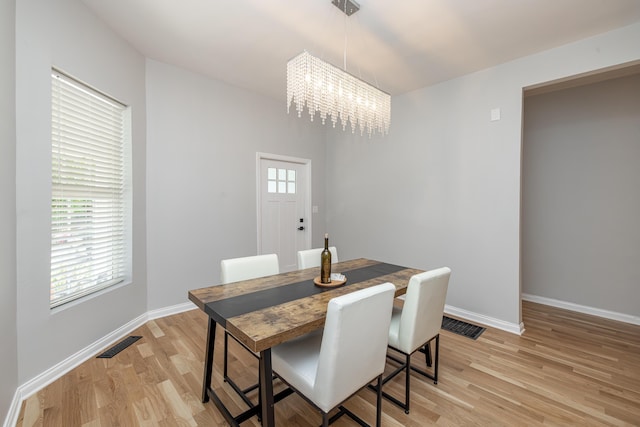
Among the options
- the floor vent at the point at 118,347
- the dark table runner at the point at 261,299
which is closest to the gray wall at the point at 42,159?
the floor vent at the point at 118,347

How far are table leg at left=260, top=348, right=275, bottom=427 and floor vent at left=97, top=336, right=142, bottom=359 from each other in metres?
1.77

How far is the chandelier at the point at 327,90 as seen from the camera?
192 cm

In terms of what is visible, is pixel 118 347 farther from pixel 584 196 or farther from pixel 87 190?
pixel 584 196

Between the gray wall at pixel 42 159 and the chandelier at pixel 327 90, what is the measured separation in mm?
1634

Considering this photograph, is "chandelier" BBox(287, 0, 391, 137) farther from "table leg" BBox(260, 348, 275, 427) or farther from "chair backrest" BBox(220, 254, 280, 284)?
"table leg" BBox(260, 348, 275, 427)

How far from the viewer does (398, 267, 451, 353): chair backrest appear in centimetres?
168

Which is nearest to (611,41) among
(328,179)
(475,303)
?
(475,303)

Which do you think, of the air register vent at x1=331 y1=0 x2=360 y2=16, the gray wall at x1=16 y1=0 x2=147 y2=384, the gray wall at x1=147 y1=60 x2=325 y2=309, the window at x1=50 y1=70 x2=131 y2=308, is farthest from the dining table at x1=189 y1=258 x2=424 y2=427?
the air register vent at x1=331 y1=0 x2=360 y2=16

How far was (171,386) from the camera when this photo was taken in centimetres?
194

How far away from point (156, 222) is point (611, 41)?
4.49 metres

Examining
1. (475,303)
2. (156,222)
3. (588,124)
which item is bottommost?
(475,303)

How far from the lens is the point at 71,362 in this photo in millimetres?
2113

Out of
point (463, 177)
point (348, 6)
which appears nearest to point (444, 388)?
point (463, 177)

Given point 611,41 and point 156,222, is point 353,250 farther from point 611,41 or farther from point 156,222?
point 611,41
